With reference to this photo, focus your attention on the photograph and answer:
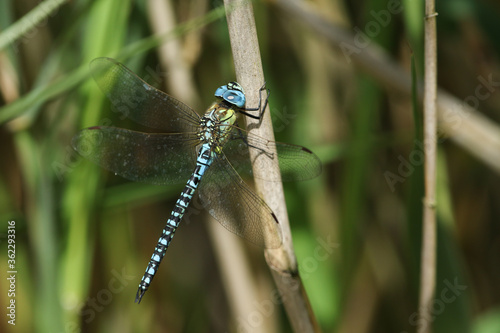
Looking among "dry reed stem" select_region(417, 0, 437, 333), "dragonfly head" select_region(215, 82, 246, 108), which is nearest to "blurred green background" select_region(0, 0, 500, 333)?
"dry reed stem" select_region(417, 0, 437, 333)

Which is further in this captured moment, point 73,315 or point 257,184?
point 73,315

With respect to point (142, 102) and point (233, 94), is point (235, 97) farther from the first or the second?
point (142, 102)

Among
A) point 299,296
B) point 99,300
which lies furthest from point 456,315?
point 99,300

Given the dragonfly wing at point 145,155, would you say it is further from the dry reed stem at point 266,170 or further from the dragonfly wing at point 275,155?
the dry reed stem at point 266,170

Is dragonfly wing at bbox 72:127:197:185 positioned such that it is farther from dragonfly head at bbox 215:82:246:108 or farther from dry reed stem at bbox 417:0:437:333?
dry reed stem at bbox 417:0:437:333

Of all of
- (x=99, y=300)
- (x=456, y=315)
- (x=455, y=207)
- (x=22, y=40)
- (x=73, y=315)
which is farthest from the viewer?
(x=455, y=207)

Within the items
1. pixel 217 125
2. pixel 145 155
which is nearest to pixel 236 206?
pixel 217 125

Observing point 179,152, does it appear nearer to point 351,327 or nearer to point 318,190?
point 318,190

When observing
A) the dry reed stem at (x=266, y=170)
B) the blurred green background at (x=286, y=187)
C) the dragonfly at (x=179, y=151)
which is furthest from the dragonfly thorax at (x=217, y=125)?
the dry reed stem at (x=266, y=170)
